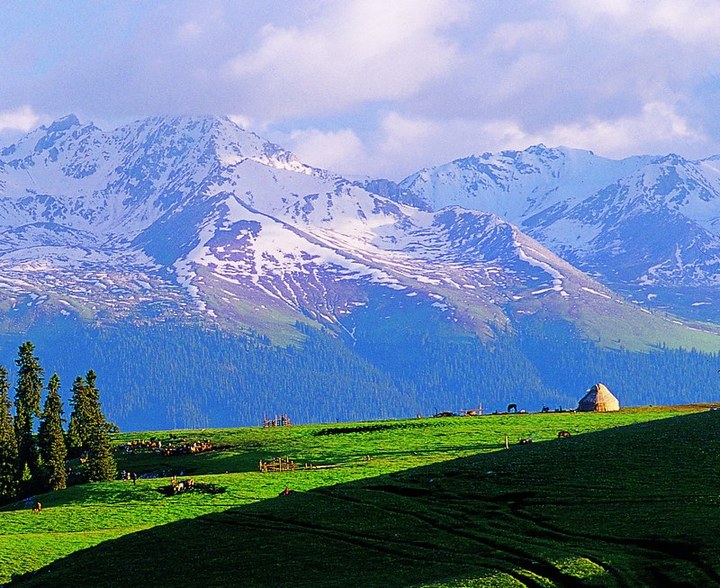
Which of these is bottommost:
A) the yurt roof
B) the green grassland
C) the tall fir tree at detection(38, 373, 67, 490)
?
the green grassland

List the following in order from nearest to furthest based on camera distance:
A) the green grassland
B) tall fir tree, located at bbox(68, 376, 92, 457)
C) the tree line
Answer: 1. the green grassland
2. the tree line
3. tall fir tree, located at bbox(68, 376, 92, 457)

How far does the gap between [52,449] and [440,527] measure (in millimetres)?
77145

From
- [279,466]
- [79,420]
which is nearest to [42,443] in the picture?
[79,420]

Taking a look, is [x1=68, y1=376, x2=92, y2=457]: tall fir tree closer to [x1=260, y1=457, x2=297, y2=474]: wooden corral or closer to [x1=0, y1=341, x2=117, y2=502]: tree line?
[x1=0, y1=341, x2=117, y2=502]: tree line

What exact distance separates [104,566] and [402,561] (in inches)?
738

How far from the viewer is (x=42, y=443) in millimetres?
139375

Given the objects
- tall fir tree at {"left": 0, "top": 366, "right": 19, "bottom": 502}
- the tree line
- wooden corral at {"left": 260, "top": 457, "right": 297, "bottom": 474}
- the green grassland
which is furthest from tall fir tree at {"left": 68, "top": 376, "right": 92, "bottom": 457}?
the green grassland

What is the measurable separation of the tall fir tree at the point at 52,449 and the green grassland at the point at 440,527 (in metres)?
27.8

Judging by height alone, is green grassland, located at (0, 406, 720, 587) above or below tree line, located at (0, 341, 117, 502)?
below

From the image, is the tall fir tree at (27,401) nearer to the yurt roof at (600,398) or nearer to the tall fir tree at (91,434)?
the tall fir tree at (91,434)

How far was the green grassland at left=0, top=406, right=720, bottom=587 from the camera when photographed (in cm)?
5927

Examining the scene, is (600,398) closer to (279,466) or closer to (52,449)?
(279,466)

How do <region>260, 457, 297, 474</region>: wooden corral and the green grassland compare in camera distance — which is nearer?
the green grassland

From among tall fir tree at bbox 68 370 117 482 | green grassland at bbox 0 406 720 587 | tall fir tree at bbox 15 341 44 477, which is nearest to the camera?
green grassland at bbox 0 406 720 587
